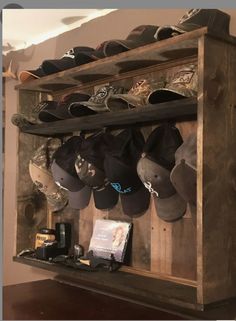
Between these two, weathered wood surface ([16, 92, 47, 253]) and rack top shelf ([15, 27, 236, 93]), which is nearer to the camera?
rack top shelf ([15, 27, 236, 93])

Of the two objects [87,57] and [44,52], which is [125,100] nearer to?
[87,57]

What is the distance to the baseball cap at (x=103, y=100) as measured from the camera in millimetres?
1461

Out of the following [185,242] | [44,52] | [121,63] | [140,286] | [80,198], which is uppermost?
[44,52]

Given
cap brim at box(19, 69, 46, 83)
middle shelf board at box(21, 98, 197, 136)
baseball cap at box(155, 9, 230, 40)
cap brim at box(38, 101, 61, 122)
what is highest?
baseball cap at box(155, 9, 230, 40)

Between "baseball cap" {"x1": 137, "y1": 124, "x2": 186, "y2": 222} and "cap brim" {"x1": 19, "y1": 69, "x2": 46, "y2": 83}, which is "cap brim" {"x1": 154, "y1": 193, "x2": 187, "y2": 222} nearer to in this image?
"baseball cap" {"x1": 137, "y1": 124, "x2": 186, "y2": 222}

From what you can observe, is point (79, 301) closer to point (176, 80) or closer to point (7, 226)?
point (176, 80)

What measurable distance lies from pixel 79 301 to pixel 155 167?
0.62 metres

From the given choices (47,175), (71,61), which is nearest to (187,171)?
(71,61)

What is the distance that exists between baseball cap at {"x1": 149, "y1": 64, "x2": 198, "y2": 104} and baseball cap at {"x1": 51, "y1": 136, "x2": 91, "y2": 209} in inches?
21.3

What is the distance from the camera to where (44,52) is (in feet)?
7.57

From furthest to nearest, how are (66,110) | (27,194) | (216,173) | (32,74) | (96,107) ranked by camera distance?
(27,194)
(32,74)
(66,110)
(96,107)
(216,173)

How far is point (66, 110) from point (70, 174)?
261mm

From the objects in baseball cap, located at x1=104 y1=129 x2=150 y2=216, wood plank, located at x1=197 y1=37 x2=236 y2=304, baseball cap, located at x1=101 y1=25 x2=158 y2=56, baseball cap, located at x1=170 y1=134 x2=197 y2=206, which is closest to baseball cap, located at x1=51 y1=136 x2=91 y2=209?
baseball cap, located at x1=104 y1=129 x2=150 y2=216

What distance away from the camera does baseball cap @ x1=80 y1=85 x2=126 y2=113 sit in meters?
1.46
